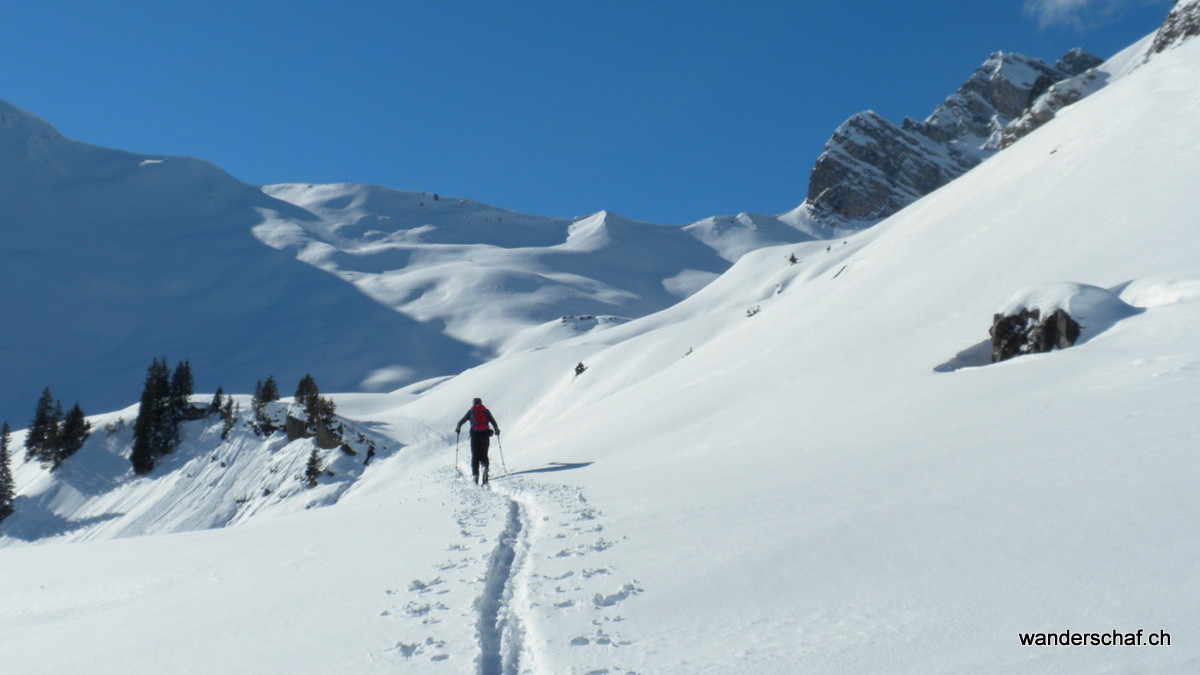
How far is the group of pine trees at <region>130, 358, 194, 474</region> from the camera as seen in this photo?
43.2m

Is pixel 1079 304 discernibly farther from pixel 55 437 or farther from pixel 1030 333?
pixel 55 437

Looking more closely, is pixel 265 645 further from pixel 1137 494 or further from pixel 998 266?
pixel 998 266

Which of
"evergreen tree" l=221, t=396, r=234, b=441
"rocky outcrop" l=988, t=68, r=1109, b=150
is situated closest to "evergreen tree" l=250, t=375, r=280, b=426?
"evergreen tree" l=221, t=396, r=234, b=441

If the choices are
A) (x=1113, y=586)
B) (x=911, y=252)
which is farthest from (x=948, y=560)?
(x=911, y=252)

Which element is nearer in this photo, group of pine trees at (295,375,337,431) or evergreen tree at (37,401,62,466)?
group of pine trees at (295,375,337,431)

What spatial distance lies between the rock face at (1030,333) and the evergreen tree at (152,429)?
45252 mm

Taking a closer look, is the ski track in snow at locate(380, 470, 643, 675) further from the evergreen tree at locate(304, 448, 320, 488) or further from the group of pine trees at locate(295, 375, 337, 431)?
the group of pine trees at locate(295, 375, 337, 431)

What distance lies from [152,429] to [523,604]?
153 feet

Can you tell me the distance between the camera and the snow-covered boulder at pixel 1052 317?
13.3 m

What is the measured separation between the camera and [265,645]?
5242mm

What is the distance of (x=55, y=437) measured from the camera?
147ft

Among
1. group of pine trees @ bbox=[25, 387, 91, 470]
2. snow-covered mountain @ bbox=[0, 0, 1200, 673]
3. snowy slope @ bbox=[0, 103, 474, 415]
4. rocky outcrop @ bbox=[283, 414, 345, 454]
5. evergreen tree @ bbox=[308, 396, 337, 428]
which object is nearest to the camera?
snow-covered mountain @ bbox=[0, 0, 1200, 673]

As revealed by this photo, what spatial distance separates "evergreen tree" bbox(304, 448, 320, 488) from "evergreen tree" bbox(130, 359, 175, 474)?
1348 cm

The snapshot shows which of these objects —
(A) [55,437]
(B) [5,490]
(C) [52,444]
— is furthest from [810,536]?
(C) [52,444]
